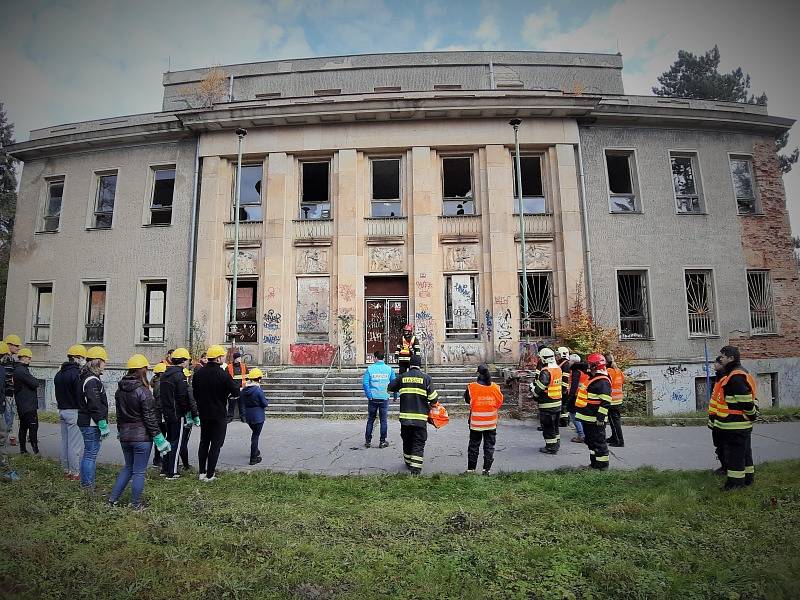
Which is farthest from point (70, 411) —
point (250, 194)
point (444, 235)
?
point (444, 235)

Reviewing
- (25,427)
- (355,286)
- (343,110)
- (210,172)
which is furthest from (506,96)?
(25,427)

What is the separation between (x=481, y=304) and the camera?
16438 millimetres

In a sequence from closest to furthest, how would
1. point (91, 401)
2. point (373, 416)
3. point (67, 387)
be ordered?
point (91, 401) < point (67, 387) < point (373, 416)

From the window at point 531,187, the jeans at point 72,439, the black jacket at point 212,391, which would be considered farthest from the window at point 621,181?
the jeans at point 72,439

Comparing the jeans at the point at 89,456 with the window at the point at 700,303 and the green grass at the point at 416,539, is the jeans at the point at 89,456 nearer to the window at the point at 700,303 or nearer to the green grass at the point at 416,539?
the green grass at the point at 416,539

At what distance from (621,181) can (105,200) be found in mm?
21738

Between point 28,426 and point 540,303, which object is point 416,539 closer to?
point 28,426

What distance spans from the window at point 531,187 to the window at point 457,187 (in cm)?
177

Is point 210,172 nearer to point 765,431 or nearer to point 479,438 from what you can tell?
point 479,438

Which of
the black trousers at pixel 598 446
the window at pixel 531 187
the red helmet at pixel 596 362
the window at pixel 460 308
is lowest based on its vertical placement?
the black trousers at pixel 598 446

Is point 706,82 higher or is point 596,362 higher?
point 706,82

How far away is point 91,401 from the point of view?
20.3ft

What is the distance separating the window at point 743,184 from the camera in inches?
683

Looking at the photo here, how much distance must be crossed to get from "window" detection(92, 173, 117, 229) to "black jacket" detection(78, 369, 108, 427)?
1519 centimetres
